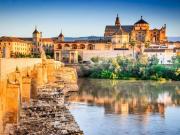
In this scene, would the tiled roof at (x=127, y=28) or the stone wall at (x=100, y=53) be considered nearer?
the stone wall at (x=100, y=53)

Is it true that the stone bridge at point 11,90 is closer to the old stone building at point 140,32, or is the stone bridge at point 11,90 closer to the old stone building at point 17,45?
the old stone building at point 17,45

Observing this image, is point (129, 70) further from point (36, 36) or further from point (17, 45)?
point (36, 36)

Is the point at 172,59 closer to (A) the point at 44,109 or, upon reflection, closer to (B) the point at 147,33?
(B) the point at 147,33

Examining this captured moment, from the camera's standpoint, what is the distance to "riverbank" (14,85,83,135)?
322 inches

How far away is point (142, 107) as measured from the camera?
15.2 metres

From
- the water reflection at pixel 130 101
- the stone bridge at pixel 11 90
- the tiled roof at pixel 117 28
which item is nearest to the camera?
the stone bridge at pixel 11 90

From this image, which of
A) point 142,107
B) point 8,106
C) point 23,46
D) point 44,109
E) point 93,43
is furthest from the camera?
point 93,43

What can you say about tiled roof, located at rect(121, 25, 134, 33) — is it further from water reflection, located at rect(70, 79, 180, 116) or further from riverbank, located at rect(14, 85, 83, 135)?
riverbank, located at rect(14, 85, 83, 135)

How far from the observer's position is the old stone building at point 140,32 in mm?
55019

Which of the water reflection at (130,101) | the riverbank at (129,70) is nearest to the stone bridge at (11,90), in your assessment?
the water reflection at (130,101)

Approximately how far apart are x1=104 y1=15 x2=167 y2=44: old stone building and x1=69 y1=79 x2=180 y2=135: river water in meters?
34.9

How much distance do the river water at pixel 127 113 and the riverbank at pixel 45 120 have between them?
0.68 meters

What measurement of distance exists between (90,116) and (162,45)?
39576 millimetres

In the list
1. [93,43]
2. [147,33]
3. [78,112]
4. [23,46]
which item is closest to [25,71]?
[78,112]
